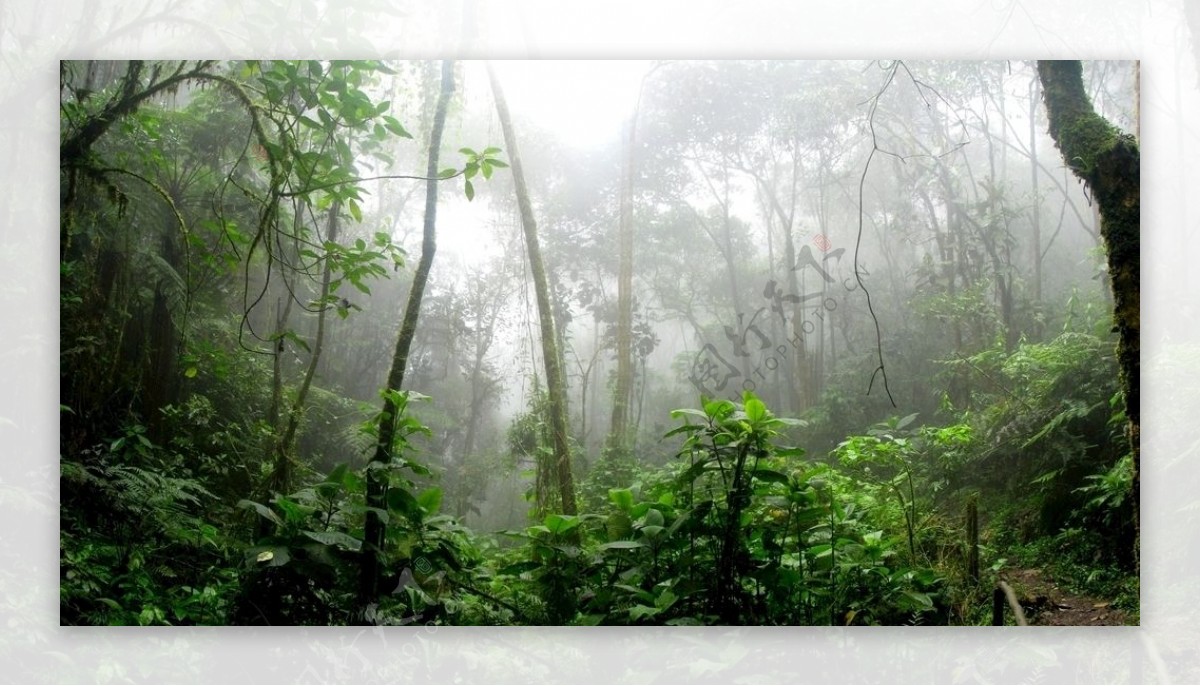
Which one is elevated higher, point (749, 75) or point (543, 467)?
point (749, 75)

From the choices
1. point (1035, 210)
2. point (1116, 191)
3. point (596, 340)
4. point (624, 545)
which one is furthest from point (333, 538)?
point (1116, 191)

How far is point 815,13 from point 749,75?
0.40m

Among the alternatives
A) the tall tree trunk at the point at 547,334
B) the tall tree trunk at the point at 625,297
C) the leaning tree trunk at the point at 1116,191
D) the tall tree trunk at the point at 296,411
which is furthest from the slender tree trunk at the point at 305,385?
the leaning tree trunk at the point at 1116,191

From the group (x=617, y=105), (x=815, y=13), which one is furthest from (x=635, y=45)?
(x=815, y=13)

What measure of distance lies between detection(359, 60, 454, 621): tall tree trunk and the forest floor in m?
2.15

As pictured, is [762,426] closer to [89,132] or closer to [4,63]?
[89,132]

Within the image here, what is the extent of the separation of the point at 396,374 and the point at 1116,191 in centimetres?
261

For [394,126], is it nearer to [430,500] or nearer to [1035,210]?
[430,500]

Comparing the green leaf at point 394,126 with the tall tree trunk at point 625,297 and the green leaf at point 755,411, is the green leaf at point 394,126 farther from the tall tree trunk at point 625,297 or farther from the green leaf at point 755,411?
the green leaf at point 755,411

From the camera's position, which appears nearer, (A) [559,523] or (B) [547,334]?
(A) [559,523]

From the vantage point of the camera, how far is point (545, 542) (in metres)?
2.95

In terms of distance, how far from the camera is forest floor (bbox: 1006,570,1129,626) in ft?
9.68

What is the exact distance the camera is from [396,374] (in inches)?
121

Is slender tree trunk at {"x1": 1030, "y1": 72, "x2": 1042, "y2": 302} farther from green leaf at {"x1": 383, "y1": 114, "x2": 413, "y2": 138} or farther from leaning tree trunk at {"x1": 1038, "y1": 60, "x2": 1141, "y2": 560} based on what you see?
green leaf at {"x1": 383, "y1": 114, "x2": 413, "y2": 138}
